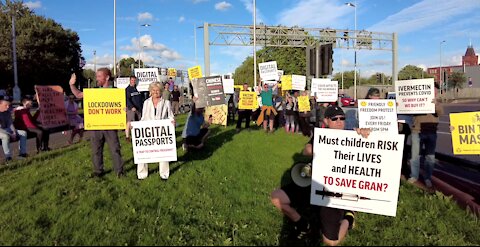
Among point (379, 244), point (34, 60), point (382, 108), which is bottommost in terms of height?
point (379, 244)

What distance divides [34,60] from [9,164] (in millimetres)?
44670

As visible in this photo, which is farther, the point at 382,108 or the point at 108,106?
the point at 382,108

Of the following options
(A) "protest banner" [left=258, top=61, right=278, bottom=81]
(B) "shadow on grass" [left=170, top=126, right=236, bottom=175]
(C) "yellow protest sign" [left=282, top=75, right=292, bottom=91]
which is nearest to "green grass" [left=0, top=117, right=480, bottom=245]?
(B) "shadow on grass" [left=170, top=126, right=236, bottom=175]

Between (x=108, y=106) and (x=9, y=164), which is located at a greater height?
(x=108, y=106)

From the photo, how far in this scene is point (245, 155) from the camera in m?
9.95

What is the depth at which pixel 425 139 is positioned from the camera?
7.42 m

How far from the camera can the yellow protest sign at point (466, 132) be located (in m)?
6.09

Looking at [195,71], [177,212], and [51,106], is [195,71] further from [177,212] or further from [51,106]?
[177,212]

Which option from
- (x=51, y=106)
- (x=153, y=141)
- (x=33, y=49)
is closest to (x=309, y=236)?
(x=153, y=141)

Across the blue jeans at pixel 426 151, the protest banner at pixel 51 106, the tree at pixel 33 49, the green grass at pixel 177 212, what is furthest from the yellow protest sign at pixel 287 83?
the tree at pixel 33 49

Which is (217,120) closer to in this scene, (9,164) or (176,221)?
(9,164)

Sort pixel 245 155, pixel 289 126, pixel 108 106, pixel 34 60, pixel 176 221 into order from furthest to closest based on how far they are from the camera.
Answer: pixel 34 60 < pixel 289 126 < pixel 245 155 < pixel 108 106 < pixel 176 221

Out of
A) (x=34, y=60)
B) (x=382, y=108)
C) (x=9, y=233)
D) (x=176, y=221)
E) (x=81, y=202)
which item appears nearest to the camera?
(x=9, y=233)

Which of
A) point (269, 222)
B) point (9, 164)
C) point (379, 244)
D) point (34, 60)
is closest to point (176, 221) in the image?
point (269, 222)
